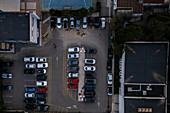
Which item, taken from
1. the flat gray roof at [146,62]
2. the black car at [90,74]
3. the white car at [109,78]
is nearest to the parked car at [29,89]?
the black car at [90,74]

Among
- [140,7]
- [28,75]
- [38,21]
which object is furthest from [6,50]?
[140,7]

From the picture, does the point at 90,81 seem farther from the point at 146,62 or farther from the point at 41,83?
the point at 146,62

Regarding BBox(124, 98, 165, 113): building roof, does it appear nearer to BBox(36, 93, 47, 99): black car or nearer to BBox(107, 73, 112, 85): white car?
BBox(107, 73, 112, 85): white car

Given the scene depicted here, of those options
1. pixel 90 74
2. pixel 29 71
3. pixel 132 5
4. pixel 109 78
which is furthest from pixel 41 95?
pixel 132 5

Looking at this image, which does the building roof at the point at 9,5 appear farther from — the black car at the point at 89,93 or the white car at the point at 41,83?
the black car at the point at 89,93

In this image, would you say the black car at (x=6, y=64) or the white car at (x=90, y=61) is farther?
the black car at (x=6, y=64)
